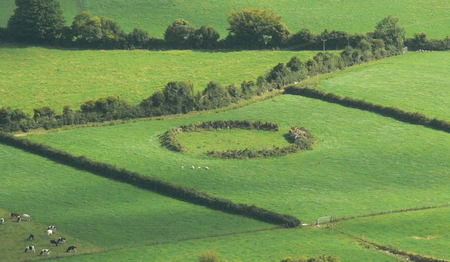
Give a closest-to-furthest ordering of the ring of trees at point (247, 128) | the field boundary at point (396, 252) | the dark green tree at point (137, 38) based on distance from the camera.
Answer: the field boundary at point (396, 252) → the ring of trees at point (247, 128) → the dark green tree at point (137, 38)

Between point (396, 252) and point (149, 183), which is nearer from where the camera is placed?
point (396, 252)

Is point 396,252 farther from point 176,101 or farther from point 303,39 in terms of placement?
point 303,39

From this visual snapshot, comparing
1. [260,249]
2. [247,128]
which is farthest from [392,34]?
[260,249]

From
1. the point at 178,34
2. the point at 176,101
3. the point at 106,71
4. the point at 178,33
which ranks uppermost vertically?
the point at 178,33

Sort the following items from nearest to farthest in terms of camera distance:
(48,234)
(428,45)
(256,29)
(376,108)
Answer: (48,234), (376,108), (256,29), (428,45)

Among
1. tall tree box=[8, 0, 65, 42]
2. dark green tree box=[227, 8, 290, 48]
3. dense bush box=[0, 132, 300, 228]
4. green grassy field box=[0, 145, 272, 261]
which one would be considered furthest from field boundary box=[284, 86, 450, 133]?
tall tree box=[8, 0, 65, 42]

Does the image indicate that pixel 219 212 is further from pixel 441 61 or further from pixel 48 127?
pixel 441 61

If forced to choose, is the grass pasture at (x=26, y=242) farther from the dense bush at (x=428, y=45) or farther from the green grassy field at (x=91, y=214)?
the dense bush at (x=428, y=45)

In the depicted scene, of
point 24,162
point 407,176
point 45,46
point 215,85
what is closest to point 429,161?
point 407,176

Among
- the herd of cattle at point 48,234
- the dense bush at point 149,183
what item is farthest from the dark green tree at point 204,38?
the herd of cattle at point 48,234
